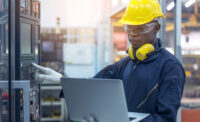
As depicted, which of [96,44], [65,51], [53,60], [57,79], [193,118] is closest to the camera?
[57,79]

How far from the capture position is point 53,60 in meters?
5.38

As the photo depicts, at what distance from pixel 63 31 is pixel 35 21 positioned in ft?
14.8

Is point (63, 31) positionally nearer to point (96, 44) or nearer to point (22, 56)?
point (96, 44)

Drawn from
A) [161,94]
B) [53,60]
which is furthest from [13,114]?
[53,60]

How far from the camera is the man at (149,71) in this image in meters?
1.52

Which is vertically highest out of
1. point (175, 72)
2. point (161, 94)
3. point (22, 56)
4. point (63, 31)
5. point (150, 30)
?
point (63, 31)

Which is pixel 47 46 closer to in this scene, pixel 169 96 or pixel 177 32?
pixel 177 32

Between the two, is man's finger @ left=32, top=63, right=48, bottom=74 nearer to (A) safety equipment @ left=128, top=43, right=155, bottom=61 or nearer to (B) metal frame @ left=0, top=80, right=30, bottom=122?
(B) metal frame @ left=0, top=80, right=30, bottom=122

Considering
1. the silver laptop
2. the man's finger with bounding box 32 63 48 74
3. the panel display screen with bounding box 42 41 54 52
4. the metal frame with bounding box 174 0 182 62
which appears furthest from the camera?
the panel display screen with bounding box 42 41 54 52

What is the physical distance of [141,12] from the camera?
1.76 metres

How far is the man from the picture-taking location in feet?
4.98

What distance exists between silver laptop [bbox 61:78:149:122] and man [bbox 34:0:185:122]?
0.50ft

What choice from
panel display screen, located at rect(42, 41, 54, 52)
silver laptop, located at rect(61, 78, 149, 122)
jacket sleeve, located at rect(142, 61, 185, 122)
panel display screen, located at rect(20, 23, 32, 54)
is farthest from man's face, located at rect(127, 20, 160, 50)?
panel display screen, located at rect(42, 41, 54, 52)

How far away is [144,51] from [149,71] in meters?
0.13
